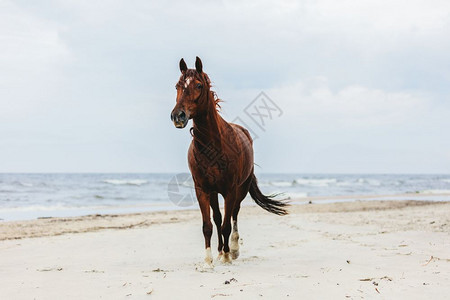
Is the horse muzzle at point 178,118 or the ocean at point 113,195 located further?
the ocean at point 113,195

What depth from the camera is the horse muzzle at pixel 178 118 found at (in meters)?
3.94

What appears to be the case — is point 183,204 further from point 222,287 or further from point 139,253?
point 222,287

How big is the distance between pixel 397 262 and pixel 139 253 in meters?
3.80

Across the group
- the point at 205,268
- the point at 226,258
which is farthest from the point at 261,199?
the point at 205,268

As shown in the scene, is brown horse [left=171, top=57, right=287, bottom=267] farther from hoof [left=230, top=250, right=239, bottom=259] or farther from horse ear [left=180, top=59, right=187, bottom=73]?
hoof [left=230, top=250, right=239, bottom=259]

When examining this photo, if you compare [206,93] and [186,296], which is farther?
[206,93]

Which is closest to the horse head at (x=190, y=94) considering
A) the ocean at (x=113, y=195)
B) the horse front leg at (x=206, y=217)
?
the horse front leg at (x=206, y=217)

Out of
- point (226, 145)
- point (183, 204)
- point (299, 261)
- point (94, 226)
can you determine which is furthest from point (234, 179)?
point (183, 204)

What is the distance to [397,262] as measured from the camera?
4.96 metres

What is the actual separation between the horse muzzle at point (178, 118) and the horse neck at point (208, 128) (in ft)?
2.17

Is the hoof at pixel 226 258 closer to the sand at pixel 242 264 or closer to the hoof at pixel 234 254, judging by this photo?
the sand at pixel 242 264

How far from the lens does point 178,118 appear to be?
13.0 ft

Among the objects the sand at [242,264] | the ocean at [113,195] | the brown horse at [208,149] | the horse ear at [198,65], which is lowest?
the ocean at [113,195]

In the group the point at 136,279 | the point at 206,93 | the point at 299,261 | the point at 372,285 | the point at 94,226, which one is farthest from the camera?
the point at 94,226
